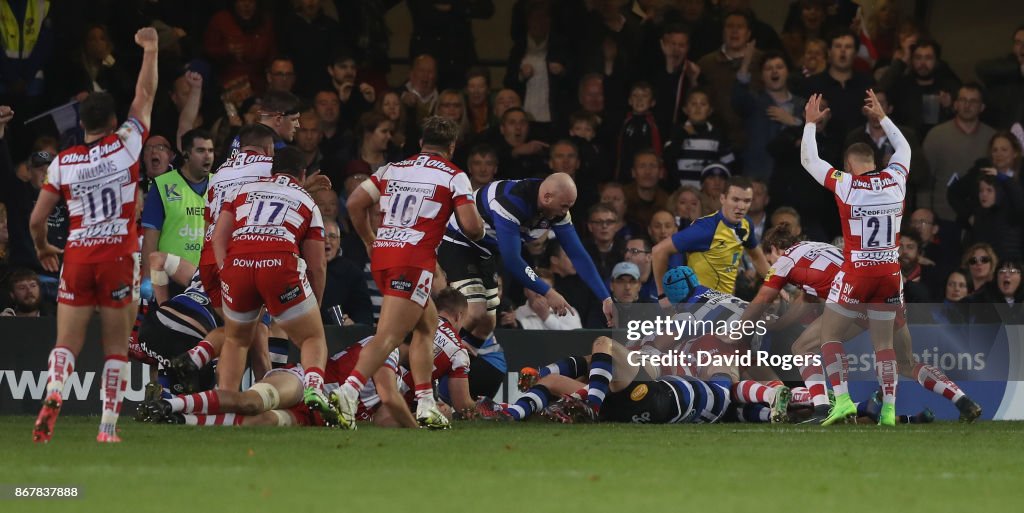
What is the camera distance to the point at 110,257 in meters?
9.12

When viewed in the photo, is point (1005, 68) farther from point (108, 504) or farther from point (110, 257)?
point (108, 504)

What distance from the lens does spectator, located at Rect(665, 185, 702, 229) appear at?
52.6 feet

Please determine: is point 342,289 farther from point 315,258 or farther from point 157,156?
point 315,258

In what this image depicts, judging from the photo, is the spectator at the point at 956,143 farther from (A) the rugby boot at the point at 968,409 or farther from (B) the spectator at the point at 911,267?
(A) the rugby boot at the point at 968,409

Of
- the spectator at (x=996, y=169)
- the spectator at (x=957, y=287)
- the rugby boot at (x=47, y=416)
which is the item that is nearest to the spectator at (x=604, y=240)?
the spectator at (x=957, y=287)

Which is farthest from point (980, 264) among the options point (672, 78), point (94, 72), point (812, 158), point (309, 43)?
point (94, 72)

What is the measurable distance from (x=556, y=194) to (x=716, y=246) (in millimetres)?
2760

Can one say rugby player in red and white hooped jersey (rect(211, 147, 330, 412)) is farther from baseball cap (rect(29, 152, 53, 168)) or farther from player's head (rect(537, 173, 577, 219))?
baseball cap (rect(29, 152, 53, 168))

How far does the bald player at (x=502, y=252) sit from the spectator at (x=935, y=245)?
5130 mm

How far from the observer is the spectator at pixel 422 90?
55.4 ft

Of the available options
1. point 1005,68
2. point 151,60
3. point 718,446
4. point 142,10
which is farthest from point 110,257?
point 1005,68

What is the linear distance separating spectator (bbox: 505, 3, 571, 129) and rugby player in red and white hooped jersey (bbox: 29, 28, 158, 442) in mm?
8683

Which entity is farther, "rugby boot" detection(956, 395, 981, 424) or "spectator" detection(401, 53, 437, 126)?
"spectator" detection(401, 53, 437, 126)

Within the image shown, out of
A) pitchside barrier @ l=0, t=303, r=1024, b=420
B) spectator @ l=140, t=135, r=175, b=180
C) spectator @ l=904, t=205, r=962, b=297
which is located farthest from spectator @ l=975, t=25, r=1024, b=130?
spectator @ l=140, t=135, r=175, b=180
